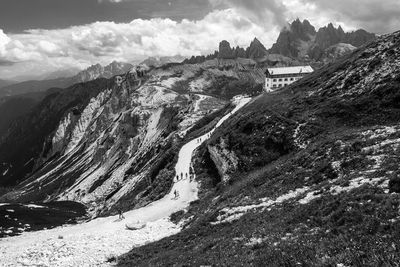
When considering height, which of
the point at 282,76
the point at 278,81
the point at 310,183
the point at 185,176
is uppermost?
the point at 282,76

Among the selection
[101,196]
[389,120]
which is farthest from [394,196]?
[101,196]

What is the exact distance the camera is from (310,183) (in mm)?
34125

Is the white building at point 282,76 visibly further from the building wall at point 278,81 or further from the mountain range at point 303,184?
the mountain range at point 303,184

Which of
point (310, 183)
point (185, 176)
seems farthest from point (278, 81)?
point (310, 183)

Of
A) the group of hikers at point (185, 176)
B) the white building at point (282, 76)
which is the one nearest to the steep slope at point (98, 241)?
the group of hikers at point (185, 176)

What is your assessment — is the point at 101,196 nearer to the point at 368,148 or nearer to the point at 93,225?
the point at 93,225

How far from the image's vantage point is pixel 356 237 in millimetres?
15914

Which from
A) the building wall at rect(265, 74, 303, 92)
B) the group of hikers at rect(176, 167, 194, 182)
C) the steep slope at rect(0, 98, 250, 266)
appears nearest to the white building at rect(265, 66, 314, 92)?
the building wall at rect(265, 74, 303, 92)

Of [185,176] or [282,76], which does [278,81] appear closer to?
[282,76]

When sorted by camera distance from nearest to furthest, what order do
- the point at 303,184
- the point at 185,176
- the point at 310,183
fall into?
1. the point at 310,183
2. the point at 303,184
3. the point at 185,176

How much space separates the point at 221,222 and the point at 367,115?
3118 cm

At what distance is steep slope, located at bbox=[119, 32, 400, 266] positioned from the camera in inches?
665

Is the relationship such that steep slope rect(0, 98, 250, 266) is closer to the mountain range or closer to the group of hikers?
the mountain range

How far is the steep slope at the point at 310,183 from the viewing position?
16891 millimetres
